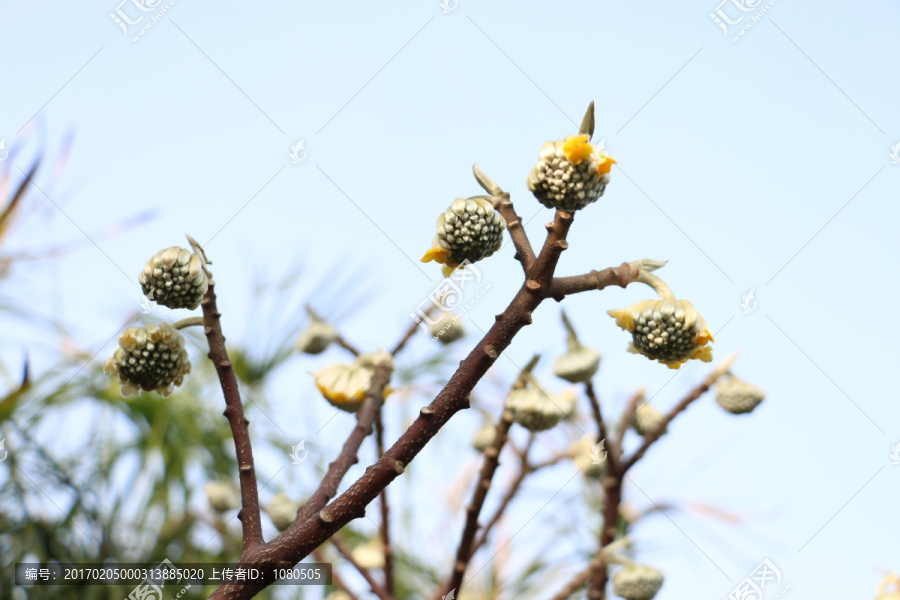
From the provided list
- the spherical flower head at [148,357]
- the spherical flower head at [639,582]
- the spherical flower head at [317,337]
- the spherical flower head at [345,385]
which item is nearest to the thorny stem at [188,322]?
the spherical flower head at [148,357]

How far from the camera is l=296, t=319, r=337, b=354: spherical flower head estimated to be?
1.16m

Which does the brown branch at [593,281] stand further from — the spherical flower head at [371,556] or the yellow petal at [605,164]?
the spherical flower head at [371,556]

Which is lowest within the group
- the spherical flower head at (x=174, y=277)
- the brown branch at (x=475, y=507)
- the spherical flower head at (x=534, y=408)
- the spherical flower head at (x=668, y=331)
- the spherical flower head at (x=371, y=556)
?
the spherical flower head at (x=371, y=556)

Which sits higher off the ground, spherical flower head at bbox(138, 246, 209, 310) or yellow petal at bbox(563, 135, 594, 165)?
spherical flower head at bbox(138, 246, 209, 310)

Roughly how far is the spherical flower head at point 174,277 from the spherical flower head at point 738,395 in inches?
32.2

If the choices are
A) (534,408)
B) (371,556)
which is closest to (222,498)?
(371,556)

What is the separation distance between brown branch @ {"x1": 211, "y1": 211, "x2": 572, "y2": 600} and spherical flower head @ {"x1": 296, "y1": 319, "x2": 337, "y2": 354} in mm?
647

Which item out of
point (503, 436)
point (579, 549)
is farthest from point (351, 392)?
point (579, 549)

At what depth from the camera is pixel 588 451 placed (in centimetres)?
136

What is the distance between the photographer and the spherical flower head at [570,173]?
514 mm

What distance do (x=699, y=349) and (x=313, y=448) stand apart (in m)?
1.63

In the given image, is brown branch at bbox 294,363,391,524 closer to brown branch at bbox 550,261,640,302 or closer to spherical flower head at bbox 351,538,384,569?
brown branch at bbox 550,261,640,302

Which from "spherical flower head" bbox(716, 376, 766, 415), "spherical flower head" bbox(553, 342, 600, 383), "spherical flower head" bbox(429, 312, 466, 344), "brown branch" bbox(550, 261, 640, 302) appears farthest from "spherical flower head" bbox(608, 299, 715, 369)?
"spherical flower head" bbox(716, 376, 766, 415)

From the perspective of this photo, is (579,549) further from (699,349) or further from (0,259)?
(0,259)
